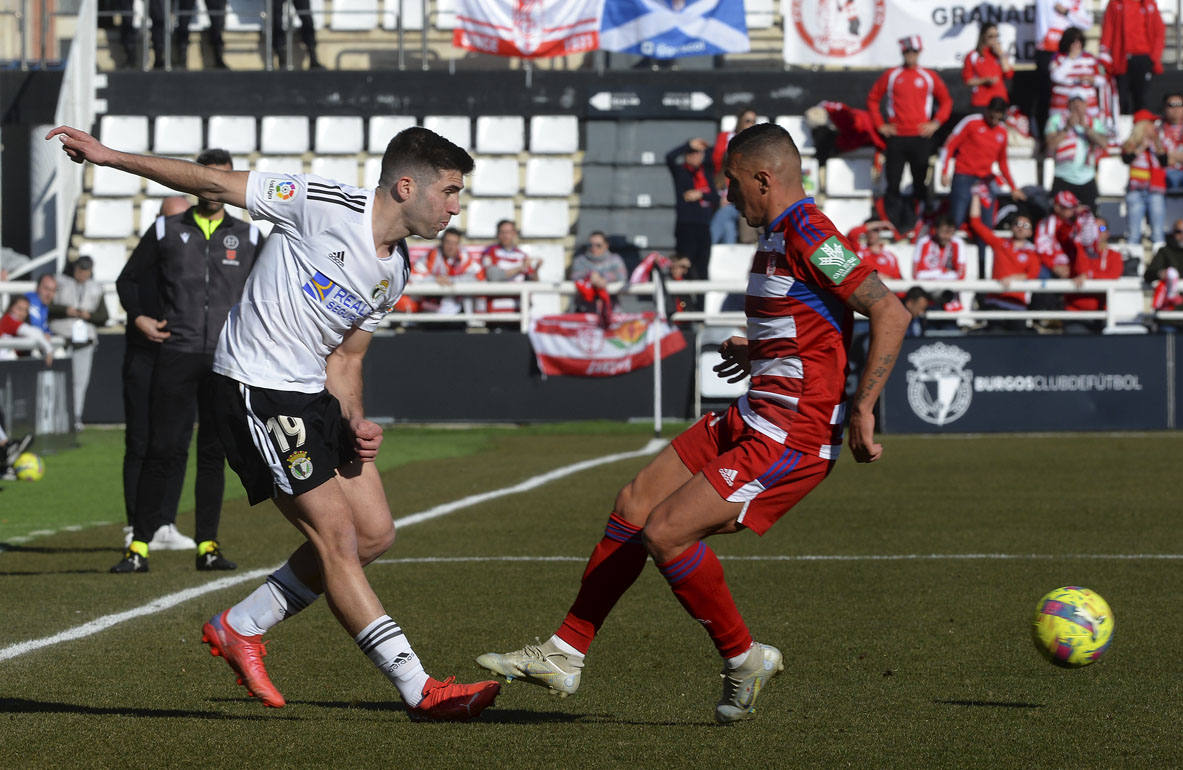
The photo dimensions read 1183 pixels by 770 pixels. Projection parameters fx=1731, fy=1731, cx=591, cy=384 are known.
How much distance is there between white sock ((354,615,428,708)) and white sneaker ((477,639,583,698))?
0.87 ft

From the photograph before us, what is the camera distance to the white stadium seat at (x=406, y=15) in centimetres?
2697

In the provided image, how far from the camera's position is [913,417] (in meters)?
19.7

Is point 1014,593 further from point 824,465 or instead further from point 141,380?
point 141,380

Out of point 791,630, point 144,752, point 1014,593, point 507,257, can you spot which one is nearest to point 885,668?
point 791,630

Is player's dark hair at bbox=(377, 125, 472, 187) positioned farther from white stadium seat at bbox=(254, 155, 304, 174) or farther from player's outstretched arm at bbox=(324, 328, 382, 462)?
white stadium seat at bbox=(254, 155, 304, 174)

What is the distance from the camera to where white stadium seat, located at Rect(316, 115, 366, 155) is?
2589 centimetres

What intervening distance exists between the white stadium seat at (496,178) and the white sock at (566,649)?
2043cm

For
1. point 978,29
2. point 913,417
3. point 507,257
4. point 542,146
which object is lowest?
point 913,417

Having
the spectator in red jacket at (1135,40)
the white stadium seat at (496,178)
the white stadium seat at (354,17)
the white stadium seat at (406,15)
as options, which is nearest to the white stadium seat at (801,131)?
the white stadium seat at (496,178)

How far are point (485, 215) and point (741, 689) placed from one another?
20.5m

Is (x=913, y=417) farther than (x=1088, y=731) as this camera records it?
Yes

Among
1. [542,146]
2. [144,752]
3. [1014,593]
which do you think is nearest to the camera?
[144,752]

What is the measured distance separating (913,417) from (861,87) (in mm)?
6997

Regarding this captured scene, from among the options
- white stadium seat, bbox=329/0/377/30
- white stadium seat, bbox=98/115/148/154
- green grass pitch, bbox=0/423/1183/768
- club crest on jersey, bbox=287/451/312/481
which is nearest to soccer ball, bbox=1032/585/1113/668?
green grass pitch, bbox=0/423/1183/768
